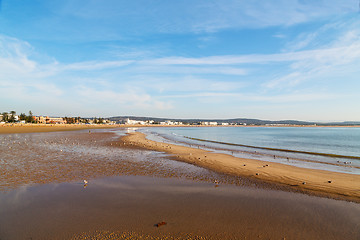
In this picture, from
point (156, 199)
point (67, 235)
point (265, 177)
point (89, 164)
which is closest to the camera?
point (67, 235)

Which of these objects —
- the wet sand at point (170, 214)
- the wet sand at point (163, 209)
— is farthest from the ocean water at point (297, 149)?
the wet sand at point (170, 214)

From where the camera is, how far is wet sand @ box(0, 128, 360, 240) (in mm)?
6699

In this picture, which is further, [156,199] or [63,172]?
[63,172]

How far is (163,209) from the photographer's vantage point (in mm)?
8398

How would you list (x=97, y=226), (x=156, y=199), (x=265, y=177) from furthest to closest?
(x=265, y=177)
(x=156, y=199)
(x=97, y=226)

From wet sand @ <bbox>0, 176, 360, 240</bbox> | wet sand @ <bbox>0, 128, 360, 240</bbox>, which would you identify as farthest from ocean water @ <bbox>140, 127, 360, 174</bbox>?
wet sand @ <bbox>0, 176, 360, 240</bbox>

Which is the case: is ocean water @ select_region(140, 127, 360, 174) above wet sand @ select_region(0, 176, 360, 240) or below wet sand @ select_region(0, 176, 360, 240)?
below

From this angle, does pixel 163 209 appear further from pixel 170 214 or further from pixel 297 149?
pixel 297 149

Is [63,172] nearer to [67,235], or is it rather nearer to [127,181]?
[127,181]

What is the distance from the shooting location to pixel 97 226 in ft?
22.9

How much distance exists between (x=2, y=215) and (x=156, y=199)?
645cm

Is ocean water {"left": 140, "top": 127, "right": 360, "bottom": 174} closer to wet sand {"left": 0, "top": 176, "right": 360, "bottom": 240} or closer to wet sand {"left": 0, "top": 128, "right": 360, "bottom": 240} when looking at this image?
wet sand {"left": 0, "top": 128, "right": 360, "bottom": 240}

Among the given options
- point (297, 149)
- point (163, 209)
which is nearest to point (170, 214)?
point (163, 209)

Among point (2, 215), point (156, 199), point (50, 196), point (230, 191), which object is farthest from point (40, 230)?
point (230, 191)
